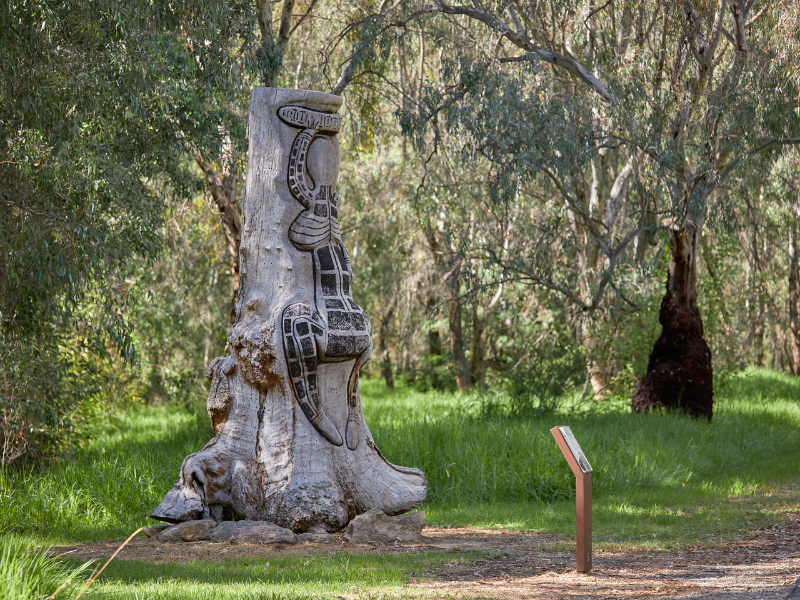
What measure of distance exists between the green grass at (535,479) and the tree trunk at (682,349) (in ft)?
1.91

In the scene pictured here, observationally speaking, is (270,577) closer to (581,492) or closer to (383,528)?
(383,528)

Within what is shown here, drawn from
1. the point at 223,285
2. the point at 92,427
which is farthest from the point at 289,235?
the point at 223,285

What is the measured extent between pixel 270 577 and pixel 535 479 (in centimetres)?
436

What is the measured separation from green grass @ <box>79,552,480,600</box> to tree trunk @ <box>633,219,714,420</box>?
7.81 meters

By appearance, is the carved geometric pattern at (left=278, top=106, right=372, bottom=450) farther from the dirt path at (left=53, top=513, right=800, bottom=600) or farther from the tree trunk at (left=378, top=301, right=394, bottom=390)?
the tree trunk at (left=378, top=301, right=394, bottom=390)

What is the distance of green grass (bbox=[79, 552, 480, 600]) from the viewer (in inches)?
193

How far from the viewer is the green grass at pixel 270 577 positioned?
490 cm

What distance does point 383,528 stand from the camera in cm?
688

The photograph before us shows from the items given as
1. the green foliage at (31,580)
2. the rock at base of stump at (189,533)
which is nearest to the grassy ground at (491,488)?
the green foliage at (31,580)

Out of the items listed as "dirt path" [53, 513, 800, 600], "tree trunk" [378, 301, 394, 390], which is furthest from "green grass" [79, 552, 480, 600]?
"tree trunk" [378, 301, 394, 390]

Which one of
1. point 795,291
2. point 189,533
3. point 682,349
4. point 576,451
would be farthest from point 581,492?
point 795,291

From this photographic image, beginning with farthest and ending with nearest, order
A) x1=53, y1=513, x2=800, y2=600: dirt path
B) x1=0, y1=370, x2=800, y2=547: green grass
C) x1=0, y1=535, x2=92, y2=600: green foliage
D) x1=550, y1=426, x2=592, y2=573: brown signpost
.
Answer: x1=0, y1=370, x2=800, y2=547: green grass → x1=550, y1=426, x2=592, y2=573: brown signpost → x1=53, y1=513, x2=800, y2=600: dirt path → x1=0, y1=535, x2=92, y2=600: green foliage

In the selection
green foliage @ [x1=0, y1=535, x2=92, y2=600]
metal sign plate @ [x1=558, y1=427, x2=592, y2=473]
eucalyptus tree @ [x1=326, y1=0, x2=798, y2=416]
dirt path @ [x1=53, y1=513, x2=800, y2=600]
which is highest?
eucalyptus tree @ [x1=326, y1=0, x2=798, y2=416]

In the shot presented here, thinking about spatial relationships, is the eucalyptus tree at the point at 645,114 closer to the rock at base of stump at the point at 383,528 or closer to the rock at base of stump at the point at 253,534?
the rock at base of stump at the point at 383,528
